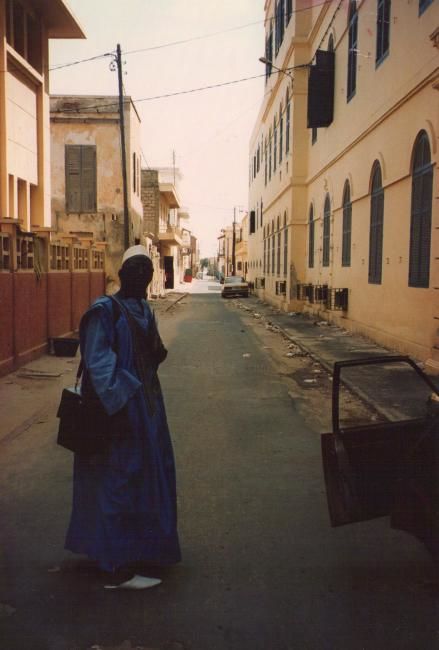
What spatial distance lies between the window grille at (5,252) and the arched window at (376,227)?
7777mm

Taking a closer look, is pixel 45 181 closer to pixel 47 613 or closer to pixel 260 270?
pixel 47 613

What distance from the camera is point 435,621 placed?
9.34 feet

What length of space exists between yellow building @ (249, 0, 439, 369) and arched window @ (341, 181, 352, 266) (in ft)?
0.18

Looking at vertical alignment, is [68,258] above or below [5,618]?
above

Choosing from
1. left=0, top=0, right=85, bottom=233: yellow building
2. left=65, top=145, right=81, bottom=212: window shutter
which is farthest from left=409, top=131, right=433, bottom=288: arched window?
left=65, top=145, right=81, bottom=212: window shutter

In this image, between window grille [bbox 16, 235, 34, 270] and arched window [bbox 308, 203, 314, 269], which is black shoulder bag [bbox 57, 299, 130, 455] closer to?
window grille [bbox 16, 235, 34, 270]

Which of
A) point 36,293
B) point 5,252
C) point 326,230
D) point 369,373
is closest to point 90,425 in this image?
point 5,252

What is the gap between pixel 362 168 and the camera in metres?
15.2

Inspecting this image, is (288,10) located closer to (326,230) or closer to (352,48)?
(352,48)

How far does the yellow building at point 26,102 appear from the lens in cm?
1421

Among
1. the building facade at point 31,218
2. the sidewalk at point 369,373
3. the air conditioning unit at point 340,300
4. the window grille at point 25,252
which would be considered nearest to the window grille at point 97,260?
the building facade at point 31,218

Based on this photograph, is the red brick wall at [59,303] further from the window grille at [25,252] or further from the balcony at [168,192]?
the balcony at [168,192]

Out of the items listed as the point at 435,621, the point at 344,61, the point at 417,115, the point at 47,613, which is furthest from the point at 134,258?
the point at 344,61

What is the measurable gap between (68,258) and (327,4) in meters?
12.0
